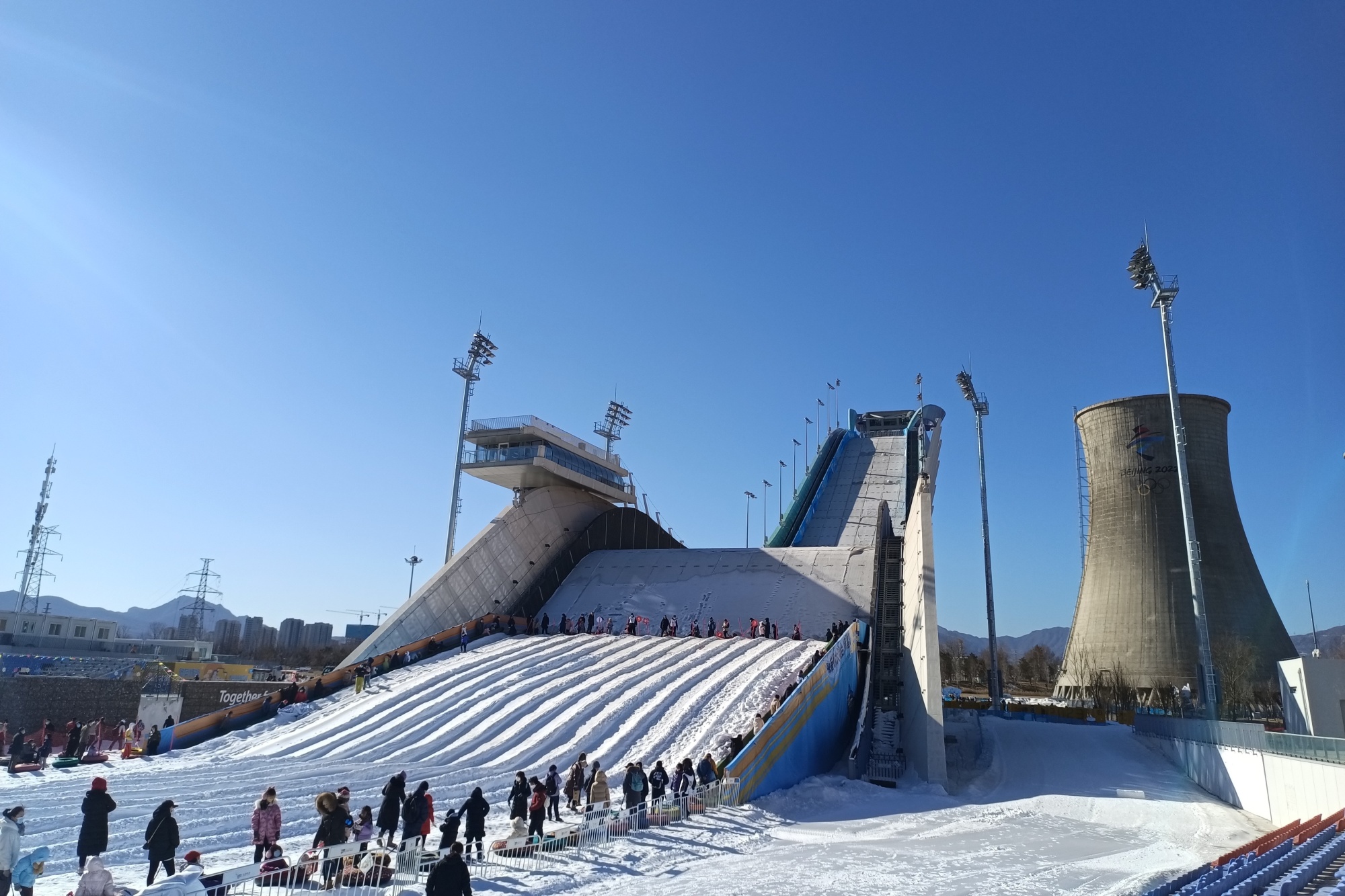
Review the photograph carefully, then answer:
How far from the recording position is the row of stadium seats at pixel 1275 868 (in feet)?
19.2

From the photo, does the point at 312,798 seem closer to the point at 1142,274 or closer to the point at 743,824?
the point at 743,824

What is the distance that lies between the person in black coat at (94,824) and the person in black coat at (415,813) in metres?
2.42

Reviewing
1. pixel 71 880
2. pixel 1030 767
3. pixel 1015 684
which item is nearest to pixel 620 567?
pixel 1030 767

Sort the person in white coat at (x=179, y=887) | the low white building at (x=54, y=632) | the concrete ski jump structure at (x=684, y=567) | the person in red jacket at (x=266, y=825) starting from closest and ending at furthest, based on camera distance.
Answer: the person in white coat at (x=179, y=887), the person in red jacket at (x=266, y=825), the concrete ski jump structure at (x=684, y=567), the low white building at (x=54, y=632)

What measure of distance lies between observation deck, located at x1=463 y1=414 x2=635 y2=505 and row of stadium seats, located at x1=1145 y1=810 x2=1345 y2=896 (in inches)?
868

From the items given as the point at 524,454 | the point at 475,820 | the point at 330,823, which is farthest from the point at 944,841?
the point at 524,454

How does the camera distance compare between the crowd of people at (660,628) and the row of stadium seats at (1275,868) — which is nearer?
the row of stadium seats at (1275,868)

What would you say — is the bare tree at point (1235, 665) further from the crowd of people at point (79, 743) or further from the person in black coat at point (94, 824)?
the person in black coat at point (94, 824)

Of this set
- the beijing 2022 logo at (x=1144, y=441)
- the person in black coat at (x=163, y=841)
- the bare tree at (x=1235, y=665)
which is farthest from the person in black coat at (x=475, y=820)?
Answer: the beijing 2022 logo at (x=1144, y=441)

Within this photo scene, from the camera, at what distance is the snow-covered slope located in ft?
31.5

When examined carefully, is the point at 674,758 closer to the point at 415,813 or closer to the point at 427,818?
the point at 427,818

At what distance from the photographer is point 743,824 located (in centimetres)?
1065

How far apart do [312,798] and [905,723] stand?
10.9 meters

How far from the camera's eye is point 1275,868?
22.6 feet
